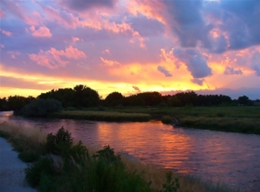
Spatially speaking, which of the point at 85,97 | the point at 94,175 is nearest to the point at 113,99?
the point at 85,97

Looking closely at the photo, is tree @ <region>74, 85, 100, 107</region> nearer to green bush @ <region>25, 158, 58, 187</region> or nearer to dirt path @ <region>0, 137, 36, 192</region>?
dirt path @ <region>0, 137, 36, 192</region>

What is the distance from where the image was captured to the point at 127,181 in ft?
19.5

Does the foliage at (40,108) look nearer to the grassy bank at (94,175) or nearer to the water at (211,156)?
the water at (211,156)

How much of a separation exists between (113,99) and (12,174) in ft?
434

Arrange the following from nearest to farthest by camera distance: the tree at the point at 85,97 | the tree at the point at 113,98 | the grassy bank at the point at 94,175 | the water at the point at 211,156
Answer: the grassy bank at the point at 94,175, the water at the point at 211,156, the tree at the point at 85,97, the tree at the point at 113,98

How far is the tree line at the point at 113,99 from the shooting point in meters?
116

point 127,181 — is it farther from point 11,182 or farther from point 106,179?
point 11,182

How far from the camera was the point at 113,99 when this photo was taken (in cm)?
14262

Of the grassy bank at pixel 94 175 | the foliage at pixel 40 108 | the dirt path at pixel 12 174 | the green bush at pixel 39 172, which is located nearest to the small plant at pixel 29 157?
the grassy bank at pixel 94 175

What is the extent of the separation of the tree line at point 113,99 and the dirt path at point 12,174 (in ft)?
292

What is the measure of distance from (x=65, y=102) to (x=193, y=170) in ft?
339

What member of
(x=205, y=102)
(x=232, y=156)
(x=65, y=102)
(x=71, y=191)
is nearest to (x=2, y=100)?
(x=65, y=102)

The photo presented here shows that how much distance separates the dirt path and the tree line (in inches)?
3508

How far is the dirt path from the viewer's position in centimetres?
882
